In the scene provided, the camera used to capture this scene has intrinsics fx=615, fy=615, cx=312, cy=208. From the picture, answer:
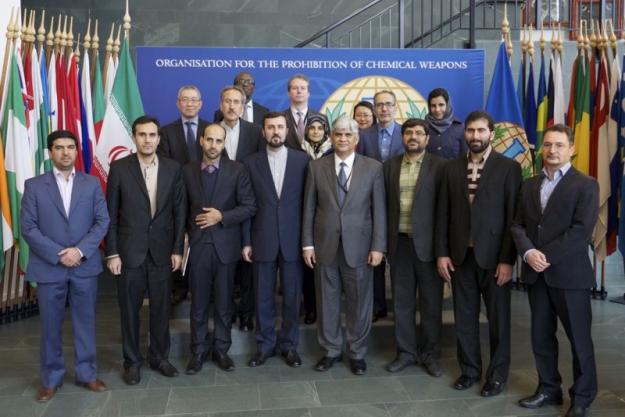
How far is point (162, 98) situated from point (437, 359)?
11.4 feet

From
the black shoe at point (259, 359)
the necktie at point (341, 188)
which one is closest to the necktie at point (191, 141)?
the necktie at point (341, 188)

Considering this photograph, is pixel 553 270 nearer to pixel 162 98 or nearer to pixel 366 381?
pixel 366 381

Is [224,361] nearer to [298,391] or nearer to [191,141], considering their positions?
[298,391]

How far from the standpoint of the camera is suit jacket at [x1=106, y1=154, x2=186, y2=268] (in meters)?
3.68

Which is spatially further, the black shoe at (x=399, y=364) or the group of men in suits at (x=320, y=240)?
the black shoe at (x=399, y=364)

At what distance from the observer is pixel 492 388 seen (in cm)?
359

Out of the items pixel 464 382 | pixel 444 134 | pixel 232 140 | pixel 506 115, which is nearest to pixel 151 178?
pixel 232 140

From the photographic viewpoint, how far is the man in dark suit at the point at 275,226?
398 centimetres

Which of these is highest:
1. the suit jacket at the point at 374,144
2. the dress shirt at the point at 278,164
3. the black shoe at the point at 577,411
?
the suit jacket at the point at 374,144

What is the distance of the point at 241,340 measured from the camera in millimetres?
4391

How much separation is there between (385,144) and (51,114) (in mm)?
2985

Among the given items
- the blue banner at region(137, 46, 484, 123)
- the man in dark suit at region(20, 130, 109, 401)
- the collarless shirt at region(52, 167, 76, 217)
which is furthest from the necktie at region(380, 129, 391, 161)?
the collarless shirt at region(52, 167, 76, 217)

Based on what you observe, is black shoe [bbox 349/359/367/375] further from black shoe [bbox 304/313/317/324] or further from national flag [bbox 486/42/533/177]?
national flag [bbox 486/42/533/177]

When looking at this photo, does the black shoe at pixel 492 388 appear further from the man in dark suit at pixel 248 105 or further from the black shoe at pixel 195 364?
the man in dark suit at pixel 248 105
